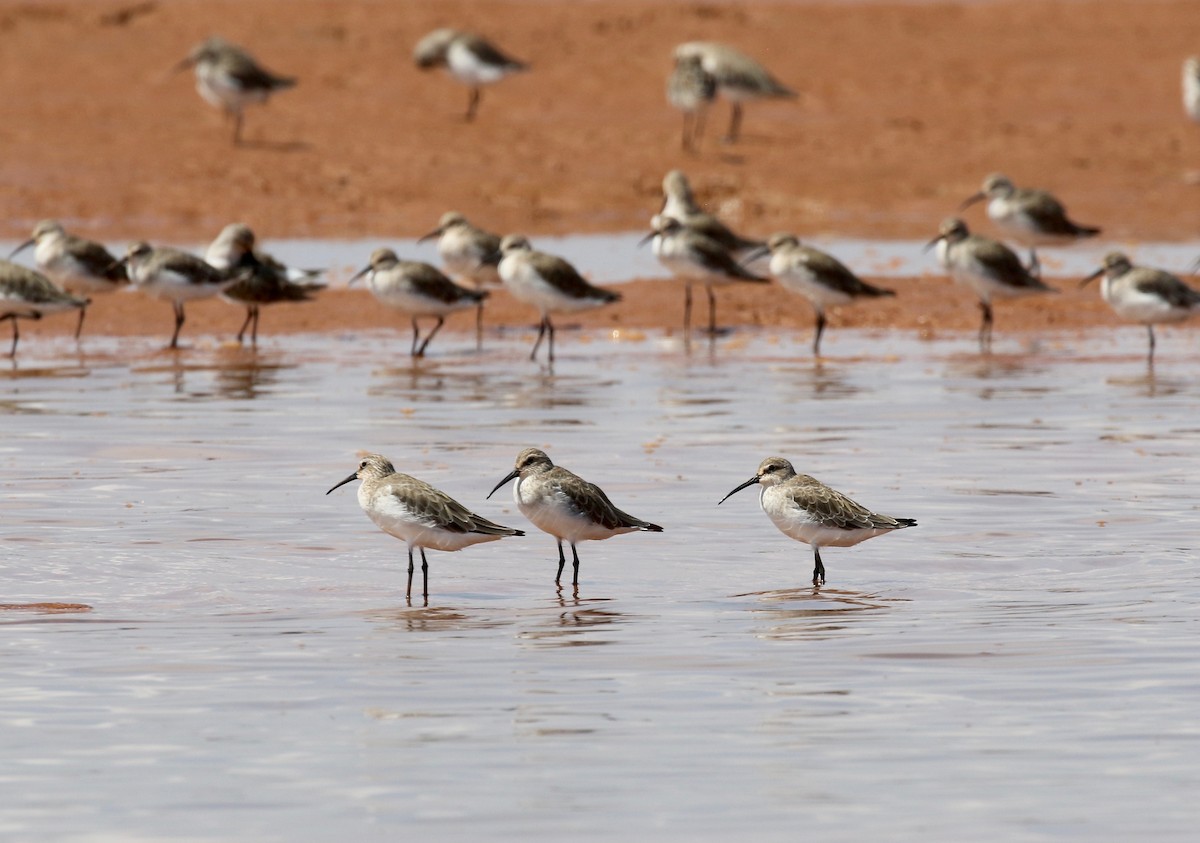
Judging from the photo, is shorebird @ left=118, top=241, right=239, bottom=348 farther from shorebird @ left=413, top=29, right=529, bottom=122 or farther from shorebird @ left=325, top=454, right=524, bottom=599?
shorebird @ left=413, top=29, right=529, bottom=122

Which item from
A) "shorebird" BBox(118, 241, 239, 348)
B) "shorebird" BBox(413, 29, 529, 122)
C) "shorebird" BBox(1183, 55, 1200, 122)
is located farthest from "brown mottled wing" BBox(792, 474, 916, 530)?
"shorebird" BBox(1183, 55, 1200, 122)

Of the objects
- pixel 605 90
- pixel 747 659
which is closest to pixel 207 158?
pixel 605 90

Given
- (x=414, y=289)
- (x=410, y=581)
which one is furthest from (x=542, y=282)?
(x=410, y=581)

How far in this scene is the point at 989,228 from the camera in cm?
3822

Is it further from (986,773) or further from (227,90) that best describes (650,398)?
(227,90)

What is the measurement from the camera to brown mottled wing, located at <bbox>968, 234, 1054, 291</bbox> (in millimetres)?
26719

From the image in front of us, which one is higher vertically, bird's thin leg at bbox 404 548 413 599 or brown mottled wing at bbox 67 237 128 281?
brown mottled wing at bbox 67 237 128 281

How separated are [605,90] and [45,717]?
41.0m

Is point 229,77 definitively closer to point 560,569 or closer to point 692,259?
point 692,259

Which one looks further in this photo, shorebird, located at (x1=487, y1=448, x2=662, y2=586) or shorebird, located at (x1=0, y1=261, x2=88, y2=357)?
shorebird, located at (x1=0, y1=261, x2=88, y2=357)

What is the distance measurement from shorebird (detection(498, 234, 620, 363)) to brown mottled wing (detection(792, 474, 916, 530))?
1206 cm

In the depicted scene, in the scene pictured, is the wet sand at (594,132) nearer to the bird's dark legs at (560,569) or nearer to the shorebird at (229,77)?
the shorebird at (229,77)

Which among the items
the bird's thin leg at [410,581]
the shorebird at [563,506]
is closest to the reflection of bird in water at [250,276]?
the shorebird at [563,506]

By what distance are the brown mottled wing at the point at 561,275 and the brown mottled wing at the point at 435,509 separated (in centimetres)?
1259
